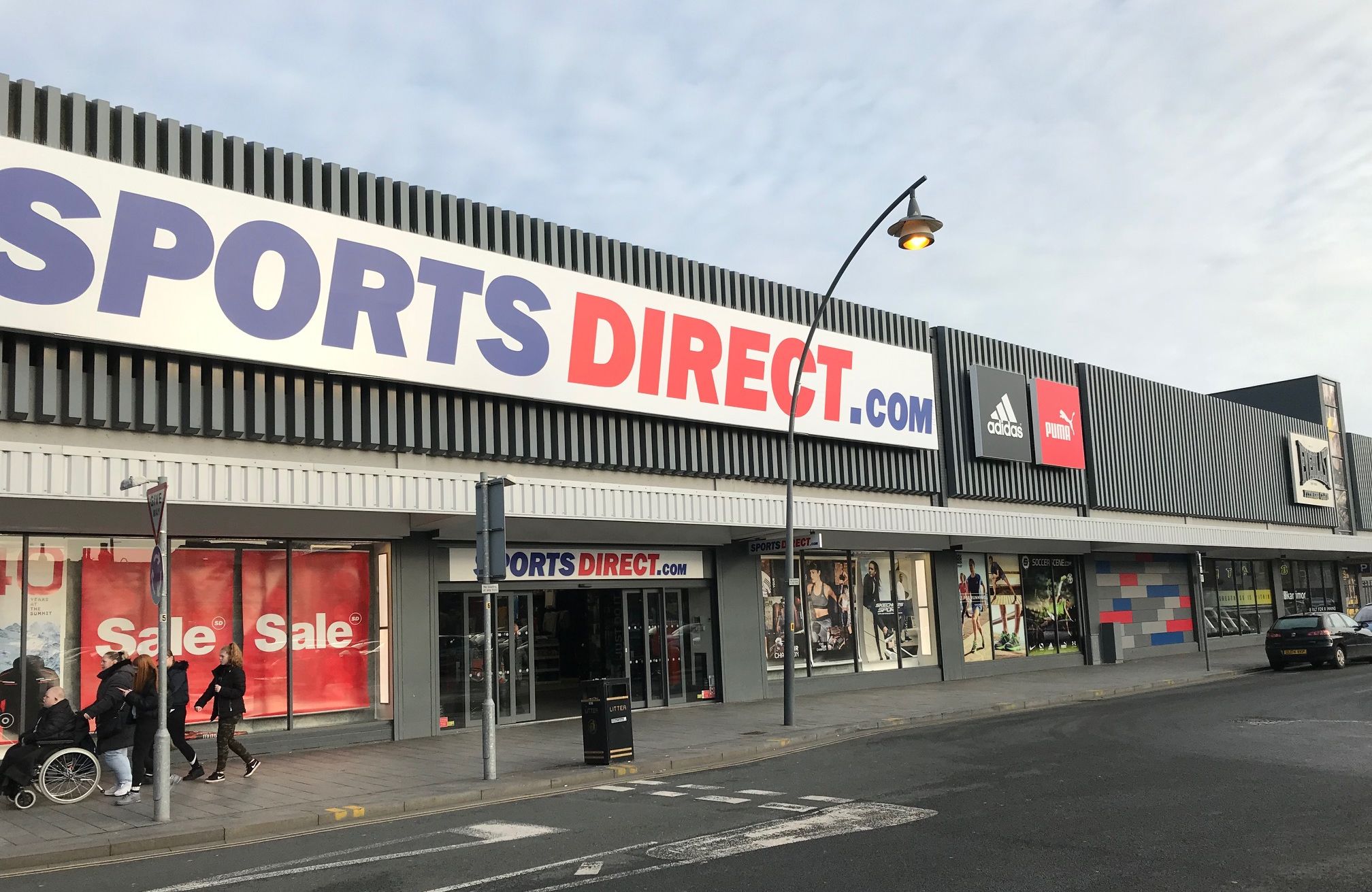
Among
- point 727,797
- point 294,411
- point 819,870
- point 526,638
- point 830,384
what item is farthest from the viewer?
point 830,384

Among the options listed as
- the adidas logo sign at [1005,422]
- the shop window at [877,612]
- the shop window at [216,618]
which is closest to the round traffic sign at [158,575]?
the shop window at [216,618]

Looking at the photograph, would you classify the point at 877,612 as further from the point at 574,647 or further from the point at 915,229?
the point at 915,229

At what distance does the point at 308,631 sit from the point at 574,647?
673 centimetres

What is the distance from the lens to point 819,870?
7.85 metres

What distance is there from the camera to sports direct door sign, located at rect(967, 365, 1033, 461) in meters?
28.4

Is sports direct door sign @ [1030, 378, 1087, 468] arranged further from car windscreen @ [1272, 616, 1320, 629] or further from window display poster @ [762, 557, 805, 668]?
window display poster @ [762, 557, 805, 668]

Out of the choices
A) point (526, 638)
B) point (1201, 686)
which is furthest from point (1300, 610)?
point (526, 638)

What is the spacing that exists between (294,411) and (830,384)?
12428mm

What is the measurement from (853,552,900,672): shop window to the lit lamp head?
1164cm

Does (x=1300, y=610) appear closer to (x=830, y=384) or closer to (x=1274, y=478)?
(x=1274, y=478)

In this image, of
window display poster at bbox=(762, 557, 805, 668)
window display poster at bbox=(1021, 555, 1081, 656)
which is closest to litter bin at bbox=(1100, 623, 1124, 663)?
window display poster at bbox=(1021, 555, 1081, 656)

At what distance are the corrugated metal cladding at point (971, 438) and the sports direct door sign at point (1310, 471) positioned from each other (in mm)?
15933

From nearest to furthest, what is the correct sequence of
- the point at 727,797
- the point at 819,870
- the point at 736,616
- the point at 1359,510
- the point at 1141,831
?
1. the point at 819,870
2. the point at 1141,831
3. the point at 727,797
4. the point at 736,616
5. the point at 1359,510

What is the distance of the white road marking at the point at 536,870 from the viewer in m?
7.82
